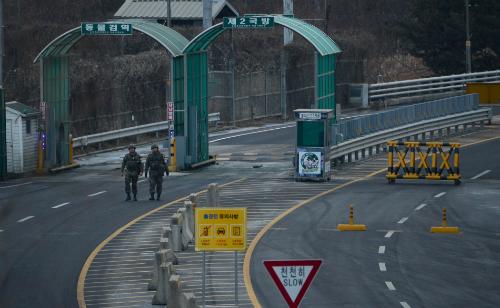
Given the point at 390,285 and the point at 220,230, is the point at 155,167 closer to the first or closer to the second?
the point at 390,285

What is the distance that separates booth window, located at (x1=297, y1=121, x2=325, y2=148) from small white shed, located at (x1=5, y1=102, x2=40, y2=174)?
9.35 metres

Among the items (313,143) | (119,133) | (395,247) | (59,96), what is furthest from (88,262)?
(119,133)

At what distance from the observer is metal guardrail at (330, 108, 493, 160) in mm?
28891

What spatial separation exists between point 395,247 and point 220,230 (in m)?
5.88

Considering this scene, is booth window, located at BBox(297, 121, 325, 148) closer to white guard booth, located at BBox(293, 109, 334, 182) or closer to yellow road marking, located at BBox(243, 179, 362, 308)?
white guard booth, located at BBox(293, 109, 334, 182)

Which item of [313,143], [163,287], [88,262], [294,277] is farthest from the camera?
[313,143]

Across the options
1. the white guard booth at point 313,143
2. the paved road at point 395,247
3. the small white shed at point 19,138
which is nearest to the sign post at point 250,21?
the white guard booth at point 313,143

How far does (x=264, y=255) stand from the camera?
16.2 metres

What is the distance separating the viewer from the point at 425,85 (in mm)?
49875

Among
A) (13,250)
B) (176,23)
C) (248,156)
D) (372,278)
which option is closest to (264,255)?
(372,278)

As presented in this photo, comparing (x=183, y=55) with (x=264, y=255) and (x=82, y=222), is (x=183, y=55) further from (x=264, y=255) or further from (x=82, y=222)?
(x=264, y=255)

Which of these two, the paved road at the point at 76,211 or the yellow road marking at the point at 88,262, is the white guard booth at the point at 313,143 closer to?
the paved road at the point at 76,211

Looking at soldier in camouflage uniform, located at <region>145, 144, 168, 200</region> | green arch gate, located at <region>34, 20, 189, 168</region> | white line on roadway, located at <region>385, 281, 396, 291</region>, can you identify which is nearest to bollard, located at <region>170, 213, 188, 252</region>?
white line on roadway, located at <region>385, 281, 396, 291</region>

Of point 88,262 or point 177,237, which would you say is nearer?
point 88,262
